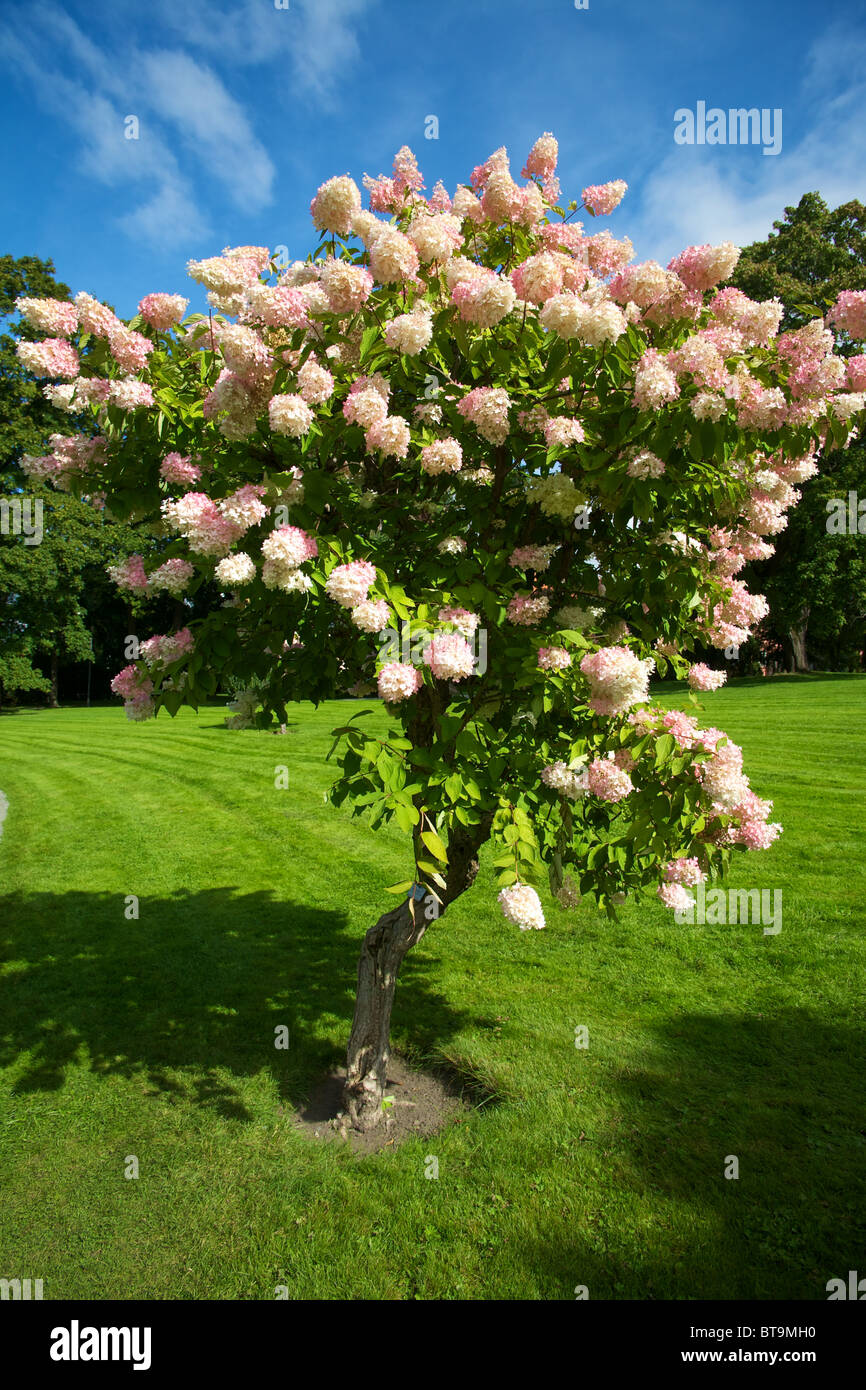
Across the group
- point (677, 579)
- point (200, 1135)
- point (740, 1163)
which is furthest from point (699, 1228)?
point (677, 579)

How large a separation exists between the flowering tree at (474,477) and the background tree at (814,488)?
25.1 metres

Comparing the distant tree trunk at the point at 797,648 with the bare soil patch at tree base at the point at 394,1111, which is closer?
the bare soil patch at tree base at the point at 394,1111

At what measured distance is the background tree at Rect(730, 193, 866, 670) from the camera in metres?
26.9

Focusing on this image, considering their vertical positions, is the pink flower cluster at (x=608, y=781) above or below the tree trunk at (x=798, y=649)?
below

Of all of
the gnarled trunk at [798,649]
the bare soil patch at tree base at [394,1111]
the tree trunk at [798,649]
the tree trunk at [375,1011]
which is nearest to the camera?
the bare soil patch at tree base at [394,1111]

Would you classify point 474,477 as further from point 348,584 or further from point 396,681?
point 396,681

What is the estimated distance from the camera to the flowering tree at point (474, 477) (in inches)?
120

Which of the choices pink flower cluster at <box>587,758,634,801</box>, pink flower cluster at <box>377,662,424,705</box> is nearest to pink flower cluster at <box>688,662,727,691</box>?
→ pink flower cluster at <box>587,758,634,801</box>

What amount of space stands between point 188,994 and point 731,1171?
414 cm

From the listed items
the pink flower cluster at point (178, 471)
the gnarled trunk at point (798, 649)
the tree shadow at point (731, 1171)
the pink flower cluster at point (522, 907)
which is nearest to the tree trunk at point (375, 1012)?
the tree shadow at point (731, 1171)

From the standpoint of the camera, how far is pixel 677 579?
355 centimetres

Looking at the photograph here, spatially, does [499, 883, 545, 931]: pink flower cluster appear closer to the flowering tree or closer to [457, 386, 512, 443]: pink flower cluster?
the flowering tree

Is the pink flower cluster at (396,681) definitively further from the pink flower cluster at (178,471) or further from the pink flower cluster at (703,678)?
the pink flower cluster at (703,678)

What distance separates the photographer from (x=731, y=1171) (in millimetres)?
3859
